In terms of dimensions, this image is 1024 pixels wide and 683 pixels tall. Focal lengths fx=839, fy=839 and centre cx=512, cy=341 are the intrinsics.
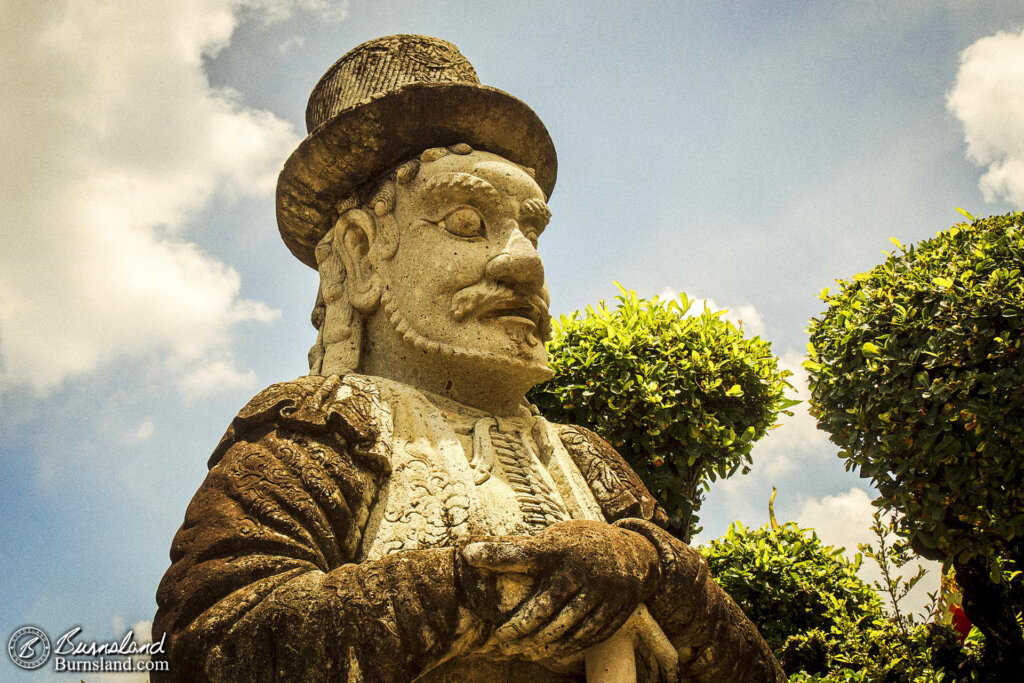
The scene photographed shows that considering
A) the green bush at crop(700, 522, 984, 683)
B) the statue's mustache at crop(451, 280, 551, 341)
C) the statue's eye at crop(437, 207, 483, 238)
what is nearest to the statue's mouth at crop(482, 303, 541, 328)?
the statue's mustache at crop(451, 280, 551, 341)

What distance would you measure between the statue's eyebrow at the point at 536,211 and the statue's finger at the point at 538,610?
1924 mm

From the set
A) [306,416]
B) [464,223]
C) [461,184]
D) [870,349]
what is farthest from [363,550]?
[870,349]

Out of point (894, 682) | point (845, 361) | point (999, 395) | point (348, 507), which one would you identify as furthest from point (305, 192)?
point (894, 682)

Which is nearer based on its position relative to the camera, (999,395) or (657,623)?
(657,623)

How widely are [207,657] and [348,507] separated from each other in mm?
713

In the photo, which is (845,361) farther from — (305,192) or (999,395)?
(305,192)

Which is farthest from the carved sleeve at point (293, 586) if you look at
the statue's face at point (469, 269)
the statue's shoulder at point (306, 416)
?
the statue's face at point (469, 269)

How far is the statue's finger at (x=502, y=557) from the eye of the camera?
2.68m

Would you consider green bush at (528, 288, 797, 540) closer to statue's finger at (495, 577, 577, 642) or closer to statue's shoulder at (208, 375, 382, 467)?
statue's shoulder at (208, 375, 382, 467)

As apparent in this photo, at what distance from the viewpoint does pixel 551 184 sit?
4.75m

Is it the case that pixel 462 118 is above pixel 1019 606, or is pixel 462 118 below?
above

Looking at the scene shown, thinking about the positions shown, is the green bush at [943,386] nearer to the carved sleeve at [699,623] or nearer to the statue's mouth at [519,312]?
the carved sleeve at [699,623]

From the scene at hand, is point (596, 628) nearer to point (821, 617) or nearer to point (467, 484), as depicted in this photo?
point (467, 484)

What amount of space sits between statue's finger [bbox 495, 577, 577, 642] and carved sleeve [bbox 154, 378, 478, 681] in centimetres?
13
